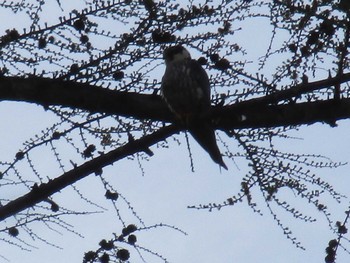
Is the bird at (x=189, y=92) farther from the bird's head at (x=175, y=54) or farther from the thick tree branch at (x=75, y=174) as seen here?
the thick tree branch at (x=75, y=174)

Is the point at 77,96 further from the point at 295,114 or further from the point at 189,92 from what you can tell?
the point at 295,114

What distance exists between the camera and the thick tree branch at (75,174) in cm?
268

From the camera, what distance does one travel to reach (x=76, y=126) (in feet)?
9.29

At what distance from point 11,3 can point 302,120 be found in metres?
1.41

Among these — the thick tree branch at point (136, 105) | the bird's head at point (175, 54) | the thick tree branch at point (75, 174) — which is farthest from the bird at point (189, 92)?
the thick tree branch at point (75, 174)

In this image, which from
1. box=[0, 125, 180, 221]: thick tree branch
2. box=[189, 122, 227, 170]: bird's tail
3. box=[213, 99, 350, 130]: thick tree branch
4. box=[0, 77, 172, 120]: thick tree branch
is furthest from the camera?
box=[189, 122, 227, 170]: bird's tail

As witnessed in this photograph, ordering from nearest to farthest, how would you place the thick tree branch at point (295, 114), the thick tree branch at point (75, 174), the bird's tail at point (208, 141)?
the thick tree branch at point (75, 174)
the thick tree branch at point (295, 114)
the bird's tail at point (208, 141)

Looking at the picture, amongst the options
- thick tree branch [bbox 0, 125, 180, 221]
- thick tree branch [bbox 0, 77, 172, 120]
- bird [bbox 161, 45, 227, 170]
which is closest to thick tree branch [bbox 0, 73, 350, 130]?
thick tree branch [bbox 0, 77, 172, 120]

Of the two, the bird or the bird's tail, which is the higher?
the bird

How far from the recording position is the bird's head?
3162mm

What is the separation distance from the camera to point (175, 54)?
11.6 ft

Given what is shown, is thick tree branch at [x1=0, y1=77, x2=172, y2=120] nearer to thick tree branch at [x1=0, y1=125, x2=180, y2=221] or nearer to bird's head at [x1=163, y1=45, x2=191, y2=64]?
bird's head at [x1=163, y1=45, x2=191, y2=64]

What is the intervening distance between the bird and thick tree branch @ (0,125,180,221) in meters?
0.45

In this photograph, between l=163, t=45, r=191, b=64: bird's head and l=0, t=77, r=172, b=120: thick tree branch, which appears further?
l=163, t=45, r=191, b=64: bird's head
